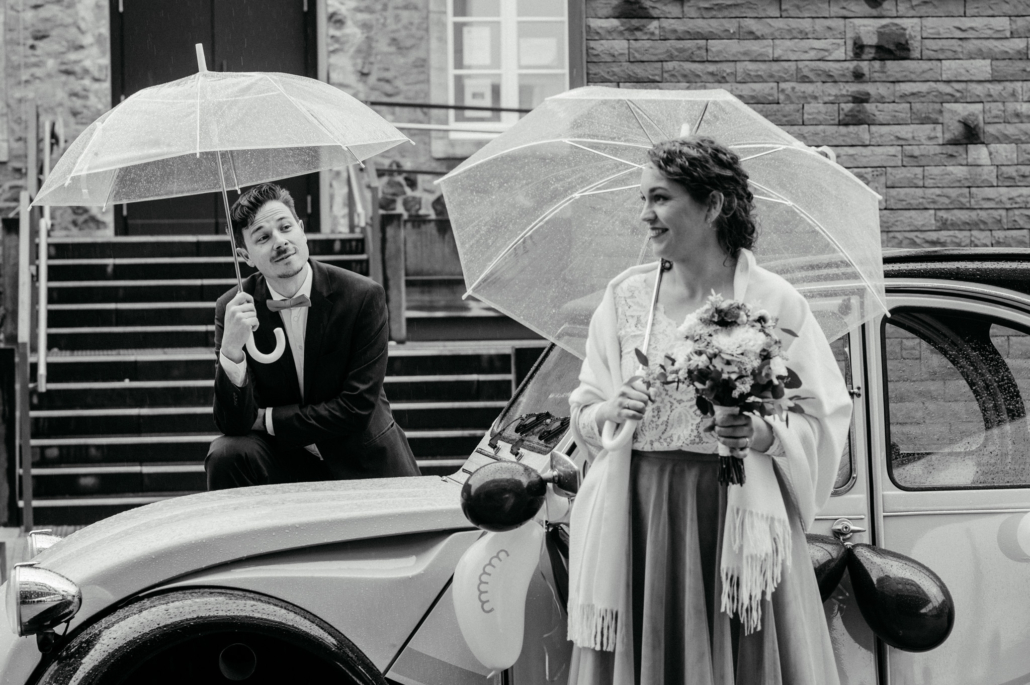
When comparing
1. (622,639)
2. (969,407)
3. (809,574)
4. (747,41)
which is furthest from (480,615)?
(747,41)

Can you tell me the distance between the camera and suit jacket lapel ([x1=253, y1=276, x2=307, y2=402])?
165 inches

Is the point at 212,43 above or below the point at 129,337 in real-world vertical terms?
above

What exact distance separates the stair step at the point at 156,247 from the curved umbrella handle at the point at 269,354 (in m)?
7.05

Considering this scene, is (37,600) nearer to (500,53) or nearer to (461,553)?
(461,553)

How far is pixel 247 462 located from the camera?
13.1 feet

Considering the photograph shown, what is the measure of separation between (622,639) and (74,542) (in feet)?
5.38

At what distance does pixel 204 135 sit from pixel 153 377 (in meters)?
6.03

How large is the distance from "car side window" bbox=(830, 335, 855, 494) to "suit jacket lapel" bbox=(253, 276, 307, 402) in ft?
6.15

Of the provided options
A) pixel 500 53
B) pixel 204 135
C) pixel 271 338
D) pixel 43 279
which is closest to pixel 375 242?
pixel 43 279

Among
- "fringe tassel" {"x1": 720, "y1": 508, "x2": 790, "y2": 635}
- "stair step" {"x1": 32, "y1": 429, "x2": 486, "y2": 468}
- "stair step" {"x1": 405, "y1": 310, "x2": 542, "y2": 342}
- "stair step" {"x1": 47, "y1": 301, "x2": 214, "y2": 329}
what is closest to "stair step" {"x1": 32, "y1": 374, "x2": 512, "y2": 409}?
"stair step" {"x1": 32, "y1": 429, "x2": 486, "y2": 468}

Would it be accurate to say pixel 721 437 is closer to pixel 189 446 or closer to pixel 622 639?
pixel 622 639

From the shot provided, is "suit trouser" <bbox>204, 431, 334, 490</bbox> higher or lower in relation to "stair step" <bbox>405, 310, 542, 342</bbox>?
lower

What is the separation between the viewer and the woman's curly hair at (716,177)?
2.84 m

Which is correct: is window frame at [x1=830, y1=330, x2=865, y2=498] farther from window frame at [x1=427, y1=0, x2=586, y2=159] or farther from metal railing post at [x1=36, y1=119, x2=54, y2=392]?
window frame at [x1=427, y1=0, x2=586, y2=159]
